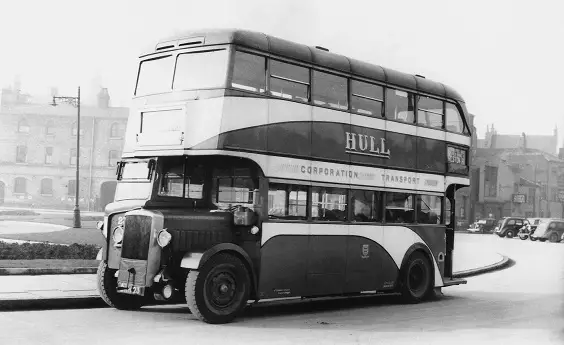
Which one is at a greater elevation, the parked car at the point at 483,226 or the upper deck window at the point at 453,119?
the upper deck window at the point at 453,119

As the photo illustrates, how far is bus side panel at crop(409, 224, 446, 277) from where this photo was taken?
52.7ft

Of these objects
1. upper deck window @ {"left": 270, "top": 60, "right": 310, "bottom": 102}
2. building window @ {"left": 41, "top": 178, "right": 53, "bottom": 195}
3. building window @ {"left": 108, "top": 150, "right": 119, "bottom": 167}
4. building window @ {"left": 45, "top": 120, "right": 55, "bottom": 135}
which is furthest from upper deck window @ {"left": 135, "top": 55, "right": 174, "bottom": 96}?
building window @ {"left": 45, "top": 120, "right": 55, "bottom": 135}

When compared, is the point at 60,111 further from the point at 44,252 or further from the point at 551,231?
the point at 44,252

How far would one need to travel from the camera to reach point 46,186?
76.4 metres

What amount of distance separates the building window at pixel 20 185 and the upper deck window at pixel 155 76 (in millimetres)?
66939

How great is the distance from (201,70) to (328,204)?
11.2 ft

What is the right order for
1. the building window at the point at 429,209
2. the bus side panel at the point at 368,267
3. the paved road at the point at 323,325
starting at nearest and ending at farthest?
the paved road at the point at 323,325
the bus side panel at the point at 368,267
the building window at the point at 429,209

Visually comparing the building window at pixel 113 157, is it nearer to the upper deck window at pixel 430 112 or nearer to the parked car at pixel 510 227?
the parked car at pixel 510 227

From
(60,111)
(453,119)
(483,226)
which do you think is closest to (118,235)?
(453,119)

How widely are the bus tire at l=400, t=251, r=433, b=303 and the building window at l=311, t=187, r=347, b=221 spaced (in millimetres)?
2394

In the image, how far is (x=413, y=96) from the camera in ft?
51.9

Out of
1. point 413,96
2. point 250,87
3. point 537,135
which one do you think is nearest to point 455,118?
point 413,96

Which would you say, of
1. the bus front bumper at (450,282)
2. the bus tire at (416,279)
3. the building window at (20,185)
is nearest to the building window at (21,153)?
the building window at (20,185)

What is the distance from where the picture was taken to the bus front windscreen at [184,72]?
38.9 ft
